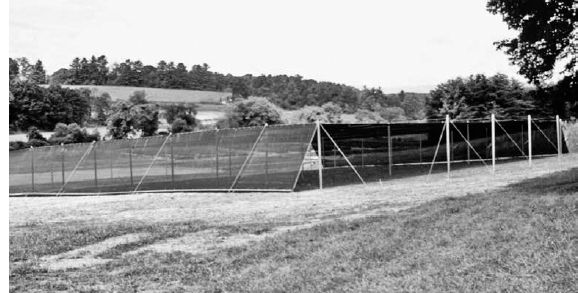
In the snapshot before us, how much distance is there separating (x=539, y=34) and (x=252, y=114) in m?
85.1

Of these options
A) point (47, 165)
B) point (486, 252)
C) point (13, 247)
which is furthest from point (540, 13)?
point (47, 165)

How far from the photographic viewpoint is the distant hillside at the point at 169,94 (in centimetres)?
14250

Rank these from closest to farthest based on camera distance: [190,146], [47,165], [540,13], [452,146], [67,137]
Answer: [540,13], [190,146], [47,165], [452,146], [67,137]

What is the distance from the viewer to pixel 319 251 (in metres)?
7.82

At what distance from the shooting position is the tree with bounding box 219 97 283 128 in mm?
95812

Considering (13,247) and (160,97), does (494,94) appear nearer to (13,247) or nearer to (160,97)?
(13,247)

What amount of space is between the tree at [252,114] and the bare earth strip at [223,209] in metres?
73.4

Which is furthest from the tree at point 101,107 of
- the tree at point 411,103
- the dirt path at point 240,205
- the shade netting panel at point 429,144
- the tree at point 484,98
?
the dirt path at point 240,205

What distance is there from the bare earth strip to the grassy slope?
846 mm

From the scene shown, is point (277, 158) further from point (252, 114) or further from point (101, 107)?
point (101, 107)

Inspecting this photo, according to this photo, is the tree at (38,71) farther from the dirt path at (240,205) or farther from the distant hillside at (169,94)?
the dirt path at (240,205)

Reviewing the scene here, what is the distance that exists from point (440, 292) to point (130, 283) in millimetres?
3739

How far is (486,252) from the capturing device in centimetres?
605

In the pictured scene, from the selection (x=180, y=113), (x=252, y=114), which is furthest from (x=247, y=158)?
(x=180, y=113)
